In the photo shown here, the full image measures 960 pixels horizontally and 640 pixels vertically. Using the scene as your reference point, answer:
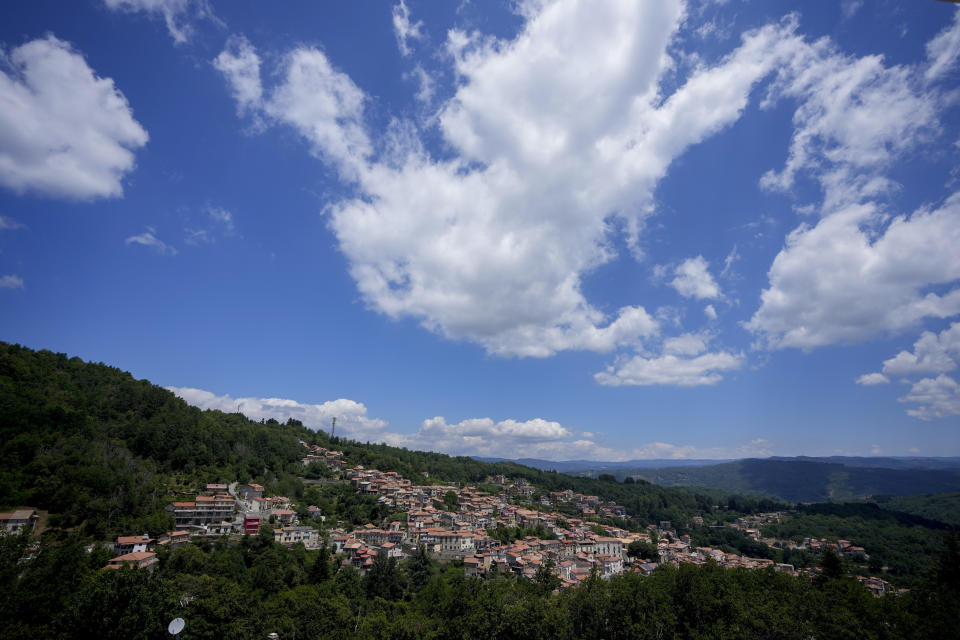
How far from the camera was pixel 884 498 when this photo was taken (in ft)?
451

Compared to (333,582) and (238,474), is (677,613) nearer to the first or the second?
(333,582)

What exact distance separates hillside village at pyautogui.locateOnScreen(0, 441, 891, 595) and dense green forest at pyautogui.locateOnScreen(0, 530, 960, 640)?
16.8 ft

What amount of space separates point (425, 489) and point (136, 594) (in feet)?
176

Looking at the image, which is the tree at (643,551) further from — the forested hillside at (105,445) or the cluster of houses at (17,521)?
the cluster of houses at (17,521)

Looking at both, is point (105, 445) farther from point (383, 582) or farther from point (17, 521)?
point (383, 582)

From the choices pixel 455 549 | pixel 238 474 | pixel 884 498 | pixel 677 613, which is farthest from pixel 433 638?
A: pixel 884 498

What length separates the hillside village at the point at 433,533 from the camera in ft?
129

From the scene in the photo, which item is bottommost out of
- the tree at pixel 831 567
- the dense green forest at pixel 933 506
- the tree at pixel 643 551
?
the dense green forest at pixel 933 506

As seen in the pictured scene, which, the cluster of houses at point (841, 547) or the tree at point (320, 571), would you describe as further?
the cluster of houses at point (841, 547)

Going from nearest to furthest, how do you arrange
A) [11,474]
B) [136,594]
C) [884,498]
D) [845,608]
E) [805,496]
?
[136,594]
[845,608]
[11,474]
[884,498]
[805,496]

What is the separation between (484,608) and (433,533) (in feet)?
87.1

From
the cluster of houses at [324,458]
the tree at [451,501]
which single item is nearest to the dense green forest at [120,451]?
the cluster of houses at [324,458]

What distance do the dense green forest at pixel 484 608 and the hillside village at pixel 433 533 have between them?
5123 mm

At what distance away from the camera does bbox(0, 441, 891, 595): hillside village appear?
1549 inches
